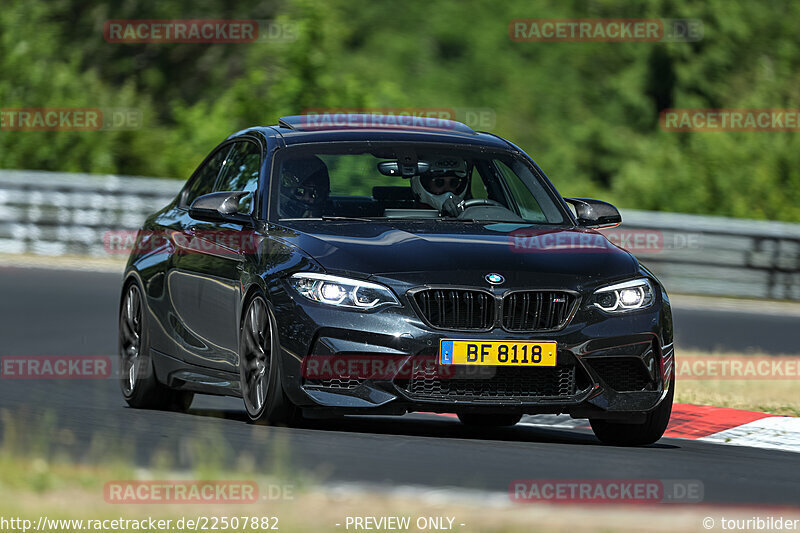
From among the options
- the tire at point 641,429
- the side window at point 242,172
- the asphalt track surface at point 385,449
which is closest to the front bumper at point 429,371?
the asphalt track surface at point 385,449

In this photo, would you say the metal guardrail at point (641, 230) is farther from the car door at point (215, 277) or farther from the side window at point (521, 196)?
the car door at point (215, 277)

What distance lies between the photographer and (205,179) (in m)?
10.6

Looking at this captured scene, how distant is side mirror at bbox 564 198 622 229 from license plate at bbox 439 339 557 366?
1633 mm

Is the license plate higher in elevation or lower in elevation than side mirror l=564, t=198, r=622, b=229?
lower

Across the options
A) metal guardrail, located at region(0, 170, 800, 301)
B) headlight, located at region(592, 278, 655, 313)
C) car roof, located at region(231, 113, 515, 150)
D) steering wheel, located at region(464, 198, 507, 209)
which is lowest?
metal guardrail, located at region(0, 170, 800, 301)

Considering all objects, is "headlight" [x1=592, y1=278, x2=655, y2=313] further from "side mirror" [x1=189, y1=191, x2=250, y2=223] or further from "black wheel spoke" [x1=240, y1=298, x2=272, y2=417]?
"side mirror" [x1=189, y1=191, x2=250, y2=223]

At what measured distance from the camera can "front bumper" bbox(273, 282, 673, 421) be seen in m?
8.02

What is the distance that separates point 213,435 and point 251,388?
54cm

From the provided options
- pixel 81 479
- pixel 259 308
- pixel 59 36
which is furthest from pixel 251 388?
pixel 59 36

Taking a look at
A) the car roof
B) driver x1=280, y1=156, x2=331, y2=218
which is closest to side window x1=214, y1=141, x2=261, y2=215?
the car roof

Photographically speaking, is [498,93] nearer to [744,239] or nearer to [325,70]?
[325,70]

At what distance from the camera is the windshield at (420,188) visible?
9.27 metres

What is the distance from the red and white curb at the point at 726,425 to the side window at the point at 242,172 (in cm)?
211

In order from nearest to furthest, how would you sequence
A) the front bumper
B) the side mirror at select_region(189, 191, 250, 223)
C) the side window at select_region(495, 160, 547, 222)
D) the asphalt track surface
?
the asphalt track surface, the front bumper, the side mirror at select_region(189, 191, 250, 223), the side window at select_region(495, 160, 547, 222)
